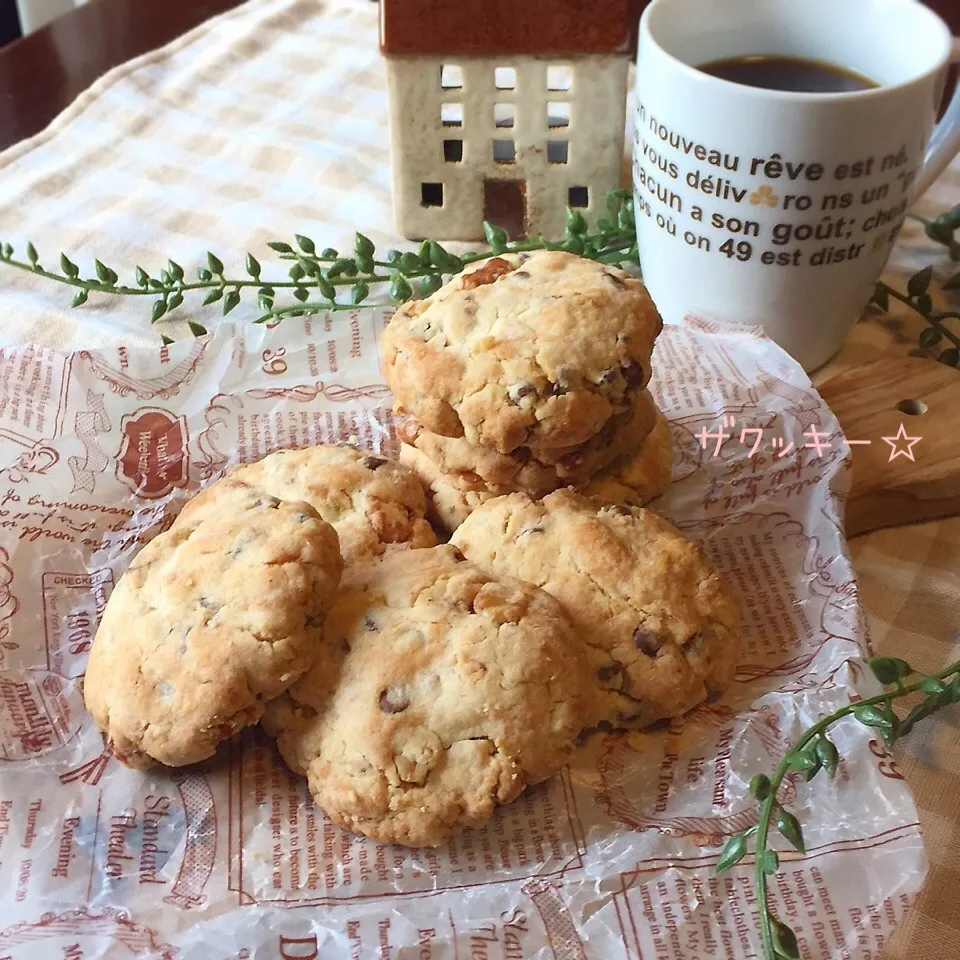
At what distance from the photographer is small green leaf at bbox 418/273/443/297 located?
1.15 metres

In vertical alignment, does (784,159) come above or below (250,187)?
above

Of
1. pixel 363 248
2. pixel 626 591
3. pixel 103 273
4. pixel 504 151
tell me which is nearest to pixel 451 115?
pixel 504 151

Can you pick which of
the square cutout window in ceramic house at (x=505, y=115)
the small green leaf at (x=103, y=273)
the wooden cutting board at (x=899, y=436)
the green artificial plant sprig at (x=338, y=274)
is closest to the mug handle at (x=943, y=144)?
the wooden cutting board at (x=899, y=436)

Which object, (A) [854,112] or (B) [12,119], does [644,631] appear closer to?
(A) [854,112]

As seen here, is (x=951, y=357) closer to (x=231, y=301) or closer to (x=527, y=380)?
(x=527, y=380)

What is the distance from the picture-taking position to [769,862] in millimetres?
600

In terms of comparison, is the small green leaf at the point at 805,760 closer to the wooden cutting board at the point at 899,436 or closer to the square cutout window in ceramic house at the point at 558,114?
the wooden cutting board at the point at 899,436

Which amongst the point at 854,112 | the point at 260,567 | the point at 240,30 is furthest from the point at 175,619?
the point at 240,30

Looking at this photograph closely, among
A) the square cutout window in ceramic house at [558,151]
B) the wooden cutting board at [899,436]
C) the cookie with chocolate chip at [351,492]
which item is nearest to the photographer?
the cookie with chocolate chip at [351,492]

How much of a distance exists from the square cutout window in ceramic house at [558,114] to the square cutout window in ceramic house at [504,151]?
0.05 metres

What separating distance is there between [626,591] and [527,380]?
17 centimetres

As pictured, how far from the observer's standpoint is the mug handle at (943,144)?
993 mm

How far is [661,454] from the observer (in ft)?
2.94

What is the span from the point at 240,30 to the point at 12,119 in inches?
17.9
